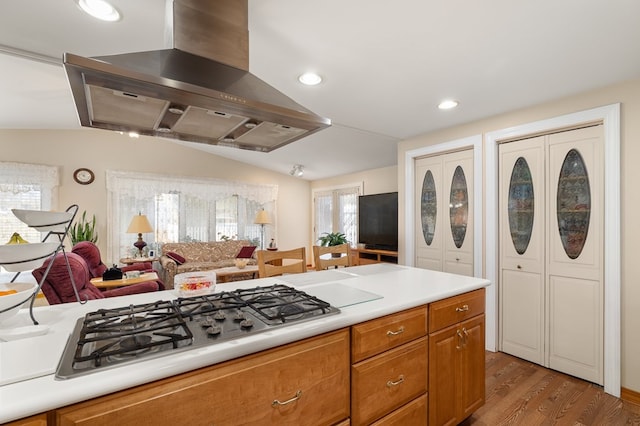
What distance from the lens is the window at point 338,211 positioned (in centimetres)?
626

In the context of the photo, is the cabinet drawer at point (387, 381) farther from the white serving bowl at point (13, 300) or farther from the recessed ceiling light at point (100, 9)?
the recessed ceiling light at point (100, 9)

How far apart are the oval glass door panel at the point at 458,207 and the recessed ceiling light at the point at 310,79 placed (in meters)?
1.82

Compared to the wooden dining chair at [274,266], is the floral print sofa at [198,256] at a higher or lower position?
lower

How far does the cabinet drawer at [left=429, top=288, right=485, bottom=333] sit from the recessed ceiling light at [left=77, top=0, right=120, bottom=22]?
224 centimetres

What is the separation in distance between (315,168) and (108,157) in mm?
3757

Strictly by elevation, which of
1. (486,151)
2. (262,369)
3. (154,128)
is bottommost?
(262,369)

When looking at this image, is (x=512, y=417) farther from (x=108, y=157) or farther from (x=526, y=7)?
(x=108, y=157)

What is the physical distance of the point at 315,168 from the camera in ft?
20.3

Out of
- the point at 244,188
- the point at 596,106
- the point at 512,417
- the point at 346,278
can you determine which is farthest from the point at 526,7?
the point at 244,188

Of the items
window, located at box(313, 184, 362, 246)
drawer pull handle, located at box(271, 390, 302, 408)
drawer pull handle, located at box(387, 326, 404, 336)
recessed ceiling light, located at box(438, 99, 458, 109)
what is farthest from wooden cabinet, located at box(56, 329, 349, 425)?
window, located at box(313, 184, 362, 246)

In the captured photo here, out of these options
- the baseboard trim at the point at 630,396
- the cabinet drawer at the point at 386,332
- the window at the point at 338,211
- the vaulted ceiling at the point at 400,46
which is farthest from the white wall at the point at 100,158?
the baseboard trim at the point at 630,396

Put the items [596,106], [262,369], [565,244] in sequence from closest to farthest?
[262,369], [596,106], [565,244]

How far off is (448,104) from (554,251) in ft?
5.06

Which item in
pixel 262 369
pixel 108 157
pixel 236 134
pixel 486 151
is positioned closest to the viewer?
pixel 262 369
